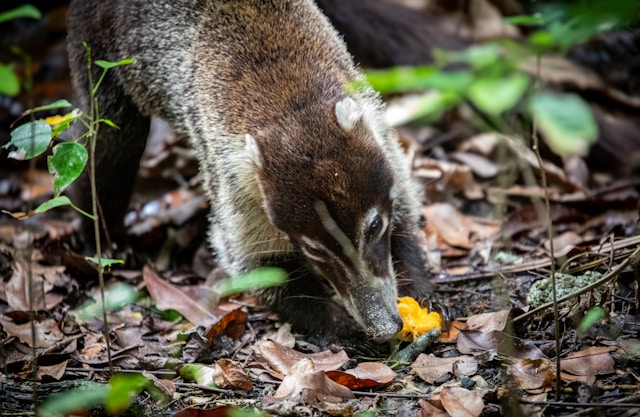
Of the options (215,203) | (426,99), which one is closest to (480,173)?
(215,203)

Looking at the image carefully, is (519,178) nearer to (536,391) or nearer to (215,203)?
(215,203)

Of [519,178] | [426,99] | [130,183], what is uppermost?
[426,99]

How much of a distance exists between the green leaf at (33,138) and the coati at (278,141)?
50.2 inches

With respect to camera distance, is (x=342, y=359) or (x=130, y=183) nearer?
(x=342, y=359)

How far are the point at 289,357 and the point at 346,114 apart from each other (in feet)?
4.87

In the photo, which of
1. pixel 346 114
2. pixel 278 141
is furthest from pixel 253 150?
pixel 346 114

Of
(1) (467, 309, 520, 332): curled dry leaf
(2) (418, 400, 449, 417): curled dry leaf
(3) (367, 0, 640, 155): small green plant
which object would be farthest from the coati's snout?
(3) (367, 0, 640, 155): small green plant

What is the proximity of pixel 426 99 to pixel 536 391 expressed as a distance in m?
1.94

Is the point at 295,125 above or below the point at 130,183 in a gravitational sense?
above

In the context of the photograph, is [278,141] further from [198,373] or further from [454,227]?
[454,227]

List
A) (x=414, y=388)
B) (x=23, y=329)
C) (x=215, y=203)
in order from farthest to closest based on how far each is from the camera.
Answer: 1. (x=215, y=203)
2. (x=23, y=329)
3. (x=414, y=388)

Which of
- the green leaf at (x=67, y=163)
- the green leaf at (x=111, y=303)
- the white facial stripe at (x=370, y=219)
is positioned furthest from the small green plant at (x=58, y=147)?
the white facial stripe at (x=370, y=219)

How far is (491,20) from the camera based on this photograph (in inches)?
332

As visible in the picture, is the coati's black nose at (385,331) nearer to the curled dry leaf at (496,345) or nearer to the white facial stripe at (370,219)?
the curled dry leaf at (496,345)
